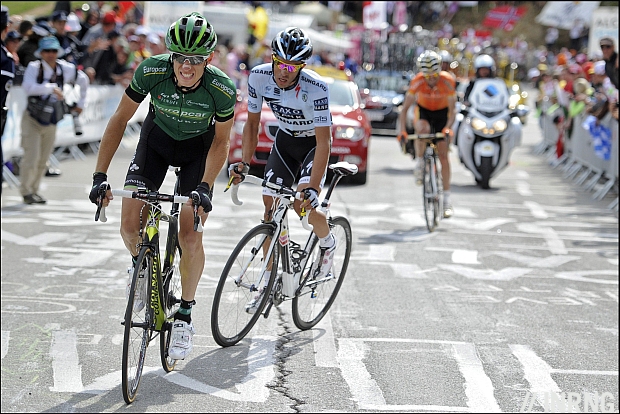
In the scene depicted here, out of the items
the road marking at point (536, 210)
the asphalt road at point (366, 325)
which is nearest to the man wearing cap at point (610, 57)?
the road marking at point (536, 210)

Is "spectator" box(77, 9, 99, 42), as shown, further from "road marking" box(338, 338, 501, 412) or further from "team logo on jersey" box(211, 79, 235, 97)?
"team logo on jersey" box(211, 79, 235, 97)

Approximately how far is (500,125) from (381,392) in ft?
37.3

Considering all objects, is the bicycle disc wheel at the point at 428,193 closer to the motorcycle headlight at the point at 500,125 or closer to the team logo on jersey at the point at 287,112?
the motorcycle headlight at the point at 500,125

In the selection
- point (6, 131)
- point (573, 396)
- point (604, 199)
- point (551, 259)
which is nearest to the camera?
point (573, 396)

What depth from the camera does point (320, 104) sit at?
7.03 metres

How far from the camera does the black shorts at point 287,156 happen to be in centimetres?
760

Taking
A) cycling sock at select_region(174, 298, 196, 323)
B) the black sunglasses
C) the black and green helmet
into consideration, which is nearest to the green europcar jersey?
the black sunglasses

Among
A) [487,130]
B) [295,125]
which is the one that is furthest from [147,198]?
[487,130]

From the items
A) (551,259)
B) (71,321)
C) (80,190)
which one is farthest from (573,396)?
(80,190)

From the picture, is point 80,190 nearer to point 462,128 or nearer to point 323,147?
point 462,128

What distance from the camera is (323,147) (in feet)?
23.0

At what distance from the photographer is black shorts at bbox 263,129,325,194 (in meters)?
7.60

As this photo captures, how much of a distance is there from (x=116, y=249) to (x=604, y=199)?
916 centimetres

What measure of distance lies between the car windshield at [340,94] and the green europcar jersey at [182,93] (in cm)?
1210
